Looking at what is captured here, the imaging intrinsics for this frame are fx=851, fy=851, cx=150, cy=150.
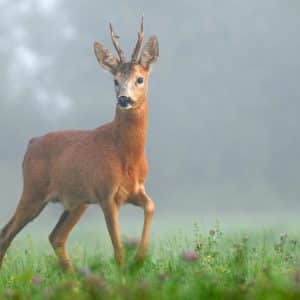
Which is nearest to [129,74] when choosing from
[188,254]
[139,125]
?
[139,125]

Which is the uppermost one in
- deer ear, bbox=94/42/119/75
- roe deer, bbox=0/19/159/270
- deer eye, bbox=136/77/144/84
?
deer ear, bbox=94/42/119/75

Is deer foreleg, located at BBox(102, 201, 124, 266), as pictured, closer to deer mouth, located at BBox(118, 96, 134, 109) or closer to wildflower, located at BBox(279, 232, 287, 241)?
deer mouth, located at BBox(118, 96, 134, 109)

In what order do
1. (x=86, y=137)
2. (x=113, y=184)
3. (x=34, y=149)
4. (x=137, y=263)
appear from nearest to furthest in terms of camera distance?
1. (x=137, y=263)
2. (x=113, y=184)
3. (x=86, y=137)
4. (x=34, y=149)

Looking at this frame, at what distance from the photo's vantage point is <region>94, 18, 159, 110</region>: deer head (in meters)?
9.70

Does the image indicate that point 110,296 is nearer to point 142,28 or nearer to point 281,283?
point 281,283

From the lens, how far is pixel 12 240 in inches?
459

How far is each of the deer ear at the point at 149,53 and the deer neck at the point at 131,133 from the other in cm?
51

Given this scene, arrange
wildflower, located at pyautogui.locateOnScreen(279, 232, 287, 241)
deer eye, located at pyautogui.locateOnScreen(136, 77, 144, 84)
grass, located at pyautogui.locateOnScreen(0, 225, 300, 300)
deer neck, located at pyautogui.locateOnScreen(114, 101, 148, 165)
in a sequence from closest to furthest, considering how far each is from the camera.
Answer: grass, located at pyautogui.locateOnScreen(0, 225, 300, 300) → wildflower, located at pyautogui.locateOnScreen(279, 232, 287, 241) → deer eye, located at pyautogui.locateOnScreen(136, 77, 144, 84) → deer neck, located at pyautogui.locateOnScreen(114, 101, 148, 165)

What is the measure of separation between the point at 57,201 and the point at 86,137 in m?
0.97

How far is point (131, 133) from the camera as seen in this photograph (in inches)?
397

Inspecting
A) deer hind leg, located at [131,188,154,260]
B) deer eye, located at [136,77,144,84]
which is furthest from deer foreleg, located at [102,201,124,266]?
deer eye, located at [136,77,144,84]

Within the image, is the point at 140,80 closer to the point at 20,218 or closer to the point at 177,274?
the point at 20,218

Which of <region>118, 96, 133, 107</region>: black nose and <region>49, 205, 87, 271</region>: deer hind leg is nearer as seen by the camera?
<region>118, 96, 133, 107</region>: black nose

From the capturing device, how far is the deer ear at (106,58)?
33.5ft
